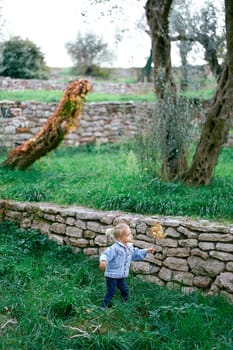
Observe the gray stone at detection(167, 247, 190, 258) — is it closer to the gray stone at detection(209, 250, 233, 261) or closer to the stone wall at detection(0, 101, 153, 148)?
the gray stone at detection(209, 250, 233, 261)

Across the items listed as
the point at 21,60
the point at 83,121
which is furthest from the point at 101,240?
the point at 21,60

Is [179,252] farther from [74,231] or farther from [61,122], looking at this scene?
[61,122]

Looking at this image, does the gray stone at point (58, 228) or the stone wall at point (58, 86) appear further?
the stone wall at point (58, 86)

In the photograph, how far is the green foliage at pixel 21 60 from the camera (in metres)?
21.2

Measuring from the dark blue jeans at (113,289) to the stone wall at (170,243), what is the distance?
0.88 meters

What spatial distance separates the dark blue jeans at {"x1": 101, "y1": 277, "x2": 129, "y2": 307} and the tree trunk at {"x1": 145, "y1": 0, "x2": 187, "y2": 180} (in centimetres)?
306

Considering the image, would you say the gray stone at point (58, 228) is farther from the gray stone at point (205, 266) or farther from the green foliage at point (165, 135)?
the gray stone at point (205, 266)

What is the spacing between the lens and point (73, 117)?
31.7ft

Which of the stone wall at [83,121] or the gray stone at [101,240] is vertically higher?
the stone wall at [83,121]

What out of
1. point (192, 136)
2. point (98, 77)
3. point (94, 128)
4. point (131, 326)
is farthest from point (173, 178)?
point (98, 77)

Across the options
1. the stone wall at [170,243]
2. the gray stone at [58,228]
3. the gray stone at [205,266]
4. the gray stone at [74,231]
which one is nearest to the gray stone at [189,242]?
the stone wall at [170,243]

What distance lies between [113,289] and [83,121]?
9.20 metres

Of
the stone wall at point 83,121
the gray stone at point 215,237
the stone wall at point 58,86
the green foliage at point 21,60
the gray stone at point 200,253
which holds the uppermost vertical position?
the green foliage at point 21,60

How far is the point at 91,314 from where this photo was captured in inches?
209
